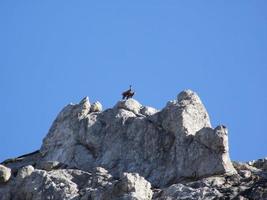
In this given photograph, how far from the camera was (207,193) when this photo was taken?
216ft

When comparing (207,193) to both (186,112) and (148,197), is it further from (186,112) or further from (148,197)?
(186,112)

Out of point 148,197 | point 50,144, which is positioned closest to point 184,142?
point 148,197

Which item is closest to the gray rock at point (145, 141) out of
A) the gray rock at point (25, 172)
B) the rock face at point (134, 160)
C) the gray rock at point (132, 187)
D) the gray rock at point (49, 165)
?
the rock face at point (134, 160)

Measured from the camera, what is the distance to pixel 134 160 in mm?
76438

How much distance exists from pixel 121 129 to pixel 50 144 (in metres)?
7.93

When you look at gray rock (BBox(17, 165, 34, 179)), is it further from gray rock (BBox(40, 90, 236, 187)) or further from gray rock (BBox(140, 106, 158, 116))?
gray rock (BBox(140, 106, 158, 116))

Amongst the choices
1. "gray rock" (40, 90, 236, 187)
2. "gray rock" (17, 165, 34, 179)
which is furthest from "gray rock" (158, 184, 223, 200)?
"gray rock" (17, 165, 34, 179)

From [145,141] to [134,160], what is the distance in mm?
2175

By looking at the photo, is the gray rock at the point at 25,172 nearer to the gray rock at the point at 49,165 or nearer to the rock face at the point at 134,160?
the rock face at the point at 134,160

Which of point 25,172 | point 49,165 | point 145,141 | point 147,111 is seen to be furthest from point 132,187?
point 147,111

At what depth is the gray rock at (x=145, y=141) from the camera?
72.4 metres

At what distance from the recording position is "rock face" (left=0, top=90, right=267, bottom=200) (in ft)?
222

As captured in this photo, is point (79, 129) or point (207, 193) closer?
point (207, 193)

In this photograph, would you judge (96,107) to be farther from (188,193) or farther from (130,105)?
(188,193)
